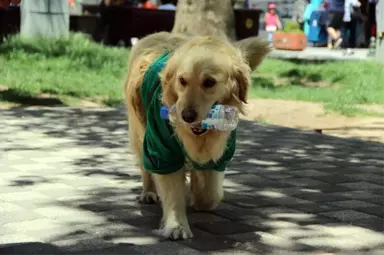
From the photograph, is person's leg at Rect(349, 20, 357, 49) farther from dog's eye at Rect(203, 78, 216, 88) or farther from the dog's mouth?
dog's eye at Rect(203, 78, 216, 88)

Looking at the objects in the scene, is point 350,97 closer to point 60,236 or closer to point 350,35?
point 60,236

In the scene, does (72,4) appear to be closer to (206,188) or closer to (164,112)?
(206,188)

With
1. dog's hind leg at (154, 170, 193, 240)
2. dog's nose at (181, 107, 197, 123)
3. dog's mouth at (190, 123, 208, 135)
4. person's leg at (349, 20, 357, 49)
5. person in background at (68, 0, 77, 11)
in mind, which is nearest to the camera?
dog's nose at (181, 107, 197, 123)

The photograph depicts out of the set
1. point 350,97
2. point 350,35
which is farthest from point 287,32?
point 350,97

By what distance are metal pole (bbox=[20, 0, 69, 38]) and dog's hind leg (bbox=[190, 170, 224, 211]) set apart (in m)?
13.3

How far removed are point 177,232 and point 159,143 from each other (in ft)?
1.81

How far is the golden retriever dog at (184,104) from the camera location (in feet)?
14.9

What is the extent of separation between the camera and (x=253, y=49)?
508 cm

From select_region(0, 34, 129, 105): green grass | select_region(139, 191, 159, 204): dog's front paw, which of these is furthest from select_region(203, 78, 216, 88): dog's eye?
select_region(0, 34, 129, 105): green grass

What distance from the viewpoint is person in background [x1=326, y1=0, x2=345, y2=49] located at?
82.5ft

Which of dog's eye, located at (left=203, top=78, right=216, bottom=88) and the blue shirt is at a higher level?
dog's eye, located at (left=203, top=78, right=216, bottom=88)

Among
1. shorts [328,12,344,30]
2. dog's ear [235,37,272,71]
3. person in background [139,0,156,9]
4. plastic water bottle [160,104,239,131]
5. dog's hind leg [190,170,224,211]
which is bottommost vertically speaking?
dog's hind leg [190,170,224,211]

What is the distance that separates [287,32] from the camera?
942 inches

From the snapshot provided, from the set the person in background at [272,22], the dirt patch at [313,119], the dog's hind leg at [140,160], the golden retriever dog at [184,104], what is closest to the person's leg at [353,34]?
the person in background at [272,22]
